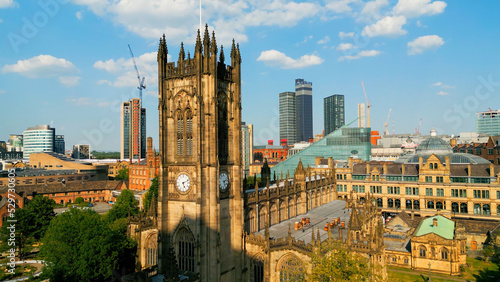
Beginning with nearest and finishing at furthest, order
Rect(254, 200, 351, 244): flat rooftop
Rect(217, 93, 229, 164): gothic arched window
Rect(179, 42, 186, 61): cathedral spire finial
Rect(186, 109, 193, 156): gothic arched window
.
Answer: Rect(186, 109, 193, 156): gothic arched window < Rect(179, 42, 186, 61): cathedral spire finial < Rect(217, 93, 229, 164): gothic arched window < Rect(254, 200, 351, 244): flat rooftop

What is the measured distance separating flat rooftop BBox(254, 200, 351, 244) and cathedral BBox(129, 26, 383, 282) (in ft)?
21.8

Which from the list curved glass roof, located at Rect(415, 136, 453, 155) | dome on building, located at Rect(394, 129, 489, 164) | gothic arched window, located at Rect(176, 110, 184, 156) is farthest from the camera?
curved glass roof, located at Rect(415, 136, 453, 155)

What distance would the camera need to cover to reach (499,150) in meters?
111

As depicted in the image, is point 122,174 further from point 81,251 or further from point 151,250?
point 81,251

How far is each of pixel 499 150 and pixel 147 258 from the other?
11652 centimetres

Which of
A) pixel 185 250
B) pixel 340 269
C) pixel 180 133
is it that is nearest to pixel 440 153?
pixel 340 269

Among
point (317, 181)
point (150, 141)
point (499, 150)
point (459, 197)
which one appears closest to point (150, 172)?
point (150, 141)

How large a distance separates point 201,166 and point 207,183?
2224 millimetres

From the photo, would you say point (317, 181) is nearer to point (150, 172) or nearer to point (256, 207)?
point (256, 207)

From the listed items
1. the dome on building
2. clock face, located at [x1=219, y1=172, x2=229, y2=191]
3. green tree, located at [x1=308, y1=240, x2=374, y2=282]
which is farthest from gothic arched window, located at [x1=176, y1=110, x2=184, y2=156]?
the dome on building

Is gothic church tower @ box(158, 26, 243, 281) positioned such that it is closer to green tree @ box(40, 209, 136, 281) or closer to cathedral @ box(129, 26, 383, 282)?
cathedral @ box(129, 26, 383, 282)

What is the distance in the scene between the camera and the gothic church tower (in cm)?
3962

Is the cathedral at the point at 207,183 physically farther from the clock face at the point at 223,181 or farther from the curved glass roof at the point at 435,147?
the curved glass roof at the point at 435,147

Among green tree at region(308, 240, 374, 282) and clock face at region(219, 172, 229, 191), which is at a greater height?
clock face at region(219, 172, 229, 191)
